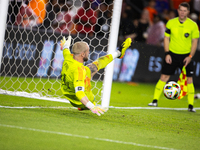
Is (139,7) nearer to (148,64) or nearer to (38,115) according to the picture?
(148,64)

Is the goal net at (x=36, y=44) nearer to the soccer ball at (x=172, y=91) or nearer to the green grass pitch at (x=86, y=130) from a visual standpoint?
the soccer ball at (x=172, y=91)

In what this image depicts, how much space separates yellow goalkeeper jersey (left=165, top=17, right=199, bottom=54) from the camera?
6.27m

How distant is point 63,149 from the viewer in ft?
8.92

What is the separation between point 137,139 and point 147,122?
1180 mm

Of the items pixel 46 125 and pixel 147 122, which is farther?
pixel 147 122

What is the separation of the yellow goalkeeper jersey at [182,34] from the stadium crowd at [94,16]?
4.13 ft

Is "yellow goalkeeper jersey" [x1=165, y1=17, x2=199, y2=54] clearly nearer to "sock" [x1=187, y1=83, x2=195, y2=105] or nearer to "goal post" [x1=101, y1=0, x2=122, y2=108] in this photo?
"sock" [x1=187, y1=83, x2=195, y2=105]

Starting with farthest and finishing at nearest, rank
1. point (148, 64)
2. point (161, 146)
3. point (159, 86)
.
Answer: point (148, 64) < point (159, 86) < point (161, 146)

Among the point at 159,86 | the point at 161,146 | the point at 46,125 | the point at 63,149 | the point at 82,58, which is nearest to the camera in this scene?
the point at 63,149

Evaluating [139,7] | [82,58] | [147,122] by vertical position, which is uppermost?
[139,7]

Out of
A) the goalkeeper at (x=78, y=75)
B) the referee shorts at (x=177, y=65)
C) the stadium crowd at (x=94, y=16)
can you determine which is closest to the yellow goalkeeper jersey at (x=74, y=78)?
the goalkeeper at (x=78, y=75)

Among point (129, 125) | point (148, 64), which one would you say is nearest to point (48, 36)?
point (148, 64)

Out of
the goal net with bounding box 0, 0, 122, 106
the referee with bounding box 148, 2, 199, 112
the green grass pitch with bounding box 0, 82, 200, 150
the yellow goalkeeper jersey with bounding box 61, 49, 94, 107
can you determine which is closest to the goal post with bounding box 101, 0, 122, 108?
the green grass pitch with bounding box 0, 82, 200, 150

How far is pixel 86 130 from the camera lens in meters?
3.49
